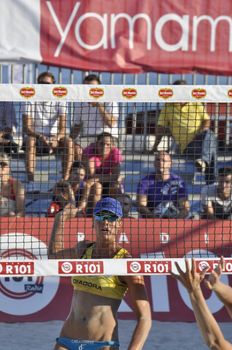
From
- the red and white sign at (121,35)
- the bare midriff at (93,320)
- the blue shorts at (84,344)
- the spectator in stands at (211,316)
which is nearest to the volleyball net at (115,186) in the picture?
the red and white sign at (121,35)

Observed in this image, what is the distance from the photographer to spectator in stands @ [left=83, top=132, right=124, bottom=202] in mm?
9117

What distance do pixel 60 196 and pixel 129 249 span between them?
0.88 m

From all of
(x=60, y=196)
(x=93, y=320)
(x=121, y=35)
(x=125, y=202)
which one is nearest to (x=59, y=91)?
(x=93, y=320)

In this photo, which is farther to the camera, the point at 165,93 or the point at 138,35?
the point at 138,35

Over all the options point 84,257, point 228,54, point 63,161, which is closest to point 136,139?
point 63,161

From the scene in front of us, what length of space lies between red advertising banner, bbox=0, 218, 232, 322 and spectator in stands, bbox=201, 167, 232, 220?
421mm

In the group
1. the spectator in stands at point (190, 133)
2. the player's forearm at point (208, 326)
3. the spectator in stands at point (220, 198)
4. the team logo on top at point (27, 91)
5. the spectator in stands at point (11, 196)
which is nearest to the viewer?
the player's forearm at point (208, 326)

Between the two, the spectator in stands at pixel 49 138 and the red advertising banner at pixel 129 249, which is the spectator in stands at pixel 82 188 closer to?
the spectator in stands at pixel 49 138

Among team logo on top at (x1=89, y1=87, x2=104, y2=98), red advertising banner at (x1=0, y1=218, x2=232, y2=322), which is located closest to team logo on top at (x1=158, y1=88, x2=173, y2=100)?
team logo on top at (x1=89, y1=87, x2=104, y2=98)

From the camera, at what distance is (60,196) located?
9023 mm

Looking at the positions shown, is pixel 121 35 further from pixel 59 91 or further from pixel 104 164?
pixel 59 91

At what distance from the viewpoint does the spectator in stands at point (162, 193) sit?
9273mm

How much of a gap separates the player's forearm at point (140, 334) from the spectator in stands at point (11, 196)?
3.68 metres

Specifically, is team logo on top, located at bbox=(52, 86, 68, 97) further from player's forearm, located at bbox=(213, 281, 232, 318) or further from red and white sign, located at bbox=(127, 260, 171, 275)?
player's forearm, located at bbox=(213, 281, 232, 318)
